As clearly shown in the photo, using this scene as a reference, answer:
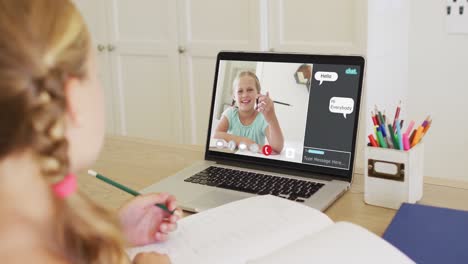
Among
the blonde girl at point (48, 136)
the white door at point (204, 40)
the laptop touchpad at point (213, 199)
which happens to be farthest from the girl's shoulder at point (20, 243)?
the white door at point (204, 40)

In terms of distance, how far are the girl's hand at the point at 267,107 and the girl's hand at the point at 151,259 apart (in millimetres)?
524

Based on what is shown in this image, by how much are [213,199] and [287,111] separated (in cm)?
25

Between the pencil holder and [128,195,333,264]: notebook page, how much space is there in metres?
0.18

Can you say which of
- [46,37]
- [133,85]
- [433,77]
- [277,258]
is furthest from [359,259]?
[133,85]

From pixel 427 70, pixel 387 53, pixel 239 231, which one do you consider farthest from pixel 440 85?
pixel 239 231

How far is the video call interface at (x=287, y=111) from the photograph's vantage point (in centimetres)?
123

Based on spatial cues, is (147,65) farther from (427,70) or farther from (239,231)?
(239,231)

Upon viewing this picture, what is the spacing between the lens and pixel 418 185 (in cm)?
113

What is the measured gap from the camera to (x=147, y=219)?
3.19ft

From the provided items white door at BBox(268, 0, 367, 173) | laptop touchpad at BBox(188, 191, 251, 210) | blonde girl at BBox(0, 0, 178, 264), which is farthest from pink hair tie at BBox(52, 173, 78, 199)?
white door at BBox(268, 0, 367, 173)

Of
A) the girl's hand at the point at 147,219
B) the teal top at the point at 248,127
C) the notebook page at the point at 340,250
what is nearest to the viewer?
the notebook page at the point at 340,250

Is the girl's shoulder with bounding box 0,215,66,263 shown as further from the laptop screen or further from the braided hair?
the laptop screen

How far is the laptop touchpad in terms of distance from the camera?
114 cm

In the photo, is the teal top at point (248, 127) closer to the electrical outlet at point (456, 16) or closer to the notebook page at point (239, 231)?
the notebook page at point (239, 231)
